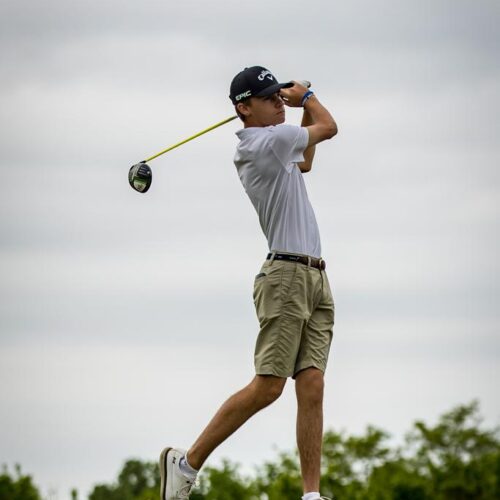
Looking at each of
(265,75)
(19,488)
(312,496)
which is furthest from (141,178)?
(19,488)

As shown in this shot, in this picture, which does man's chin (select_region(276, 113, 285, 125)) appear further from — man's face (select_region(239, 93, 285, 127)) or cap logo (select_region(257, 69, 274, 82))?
cap logo (select_region(257, 69, 274, 82))

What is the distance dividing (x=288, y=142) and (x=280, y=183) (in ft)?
1.05

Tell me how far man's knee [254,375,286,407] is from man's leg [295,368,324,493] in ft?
0.65

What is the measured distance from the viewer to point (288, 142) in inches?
383

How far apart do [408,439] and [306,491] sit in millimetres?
59144

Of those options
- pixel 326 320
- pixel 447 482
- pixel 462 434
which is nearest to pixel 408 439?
pixel 462 434

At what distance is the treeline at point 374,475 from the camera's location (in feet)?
159

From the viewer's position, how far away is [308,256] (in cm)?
994

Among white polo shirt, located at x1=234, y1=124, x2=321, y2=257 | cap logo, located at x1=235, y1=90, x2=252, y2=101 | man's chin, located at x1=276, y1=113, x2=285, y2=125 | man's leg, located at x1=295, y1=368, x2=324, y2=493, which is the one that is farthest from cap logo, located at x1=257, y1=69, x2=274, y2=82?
man's leg, located at x1=295, y1=368, x2=324, y2=493

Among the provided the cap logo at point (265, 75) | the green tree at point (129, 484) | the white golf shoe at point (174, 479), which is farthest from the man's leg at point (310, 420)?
the green tree at point (129, 484)

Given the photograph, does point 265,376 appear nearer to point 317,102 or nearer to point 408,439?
point 317,102

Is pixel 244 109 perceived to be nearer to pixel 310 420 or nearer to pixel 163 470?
pixel 310 420

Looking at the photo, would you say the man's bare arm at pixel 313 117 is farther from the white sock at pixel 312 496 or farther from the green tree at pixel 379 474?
the green tree at pixel 379 474

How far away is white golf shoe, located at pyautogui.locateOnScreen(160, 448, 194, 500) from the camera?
33.0 feet
